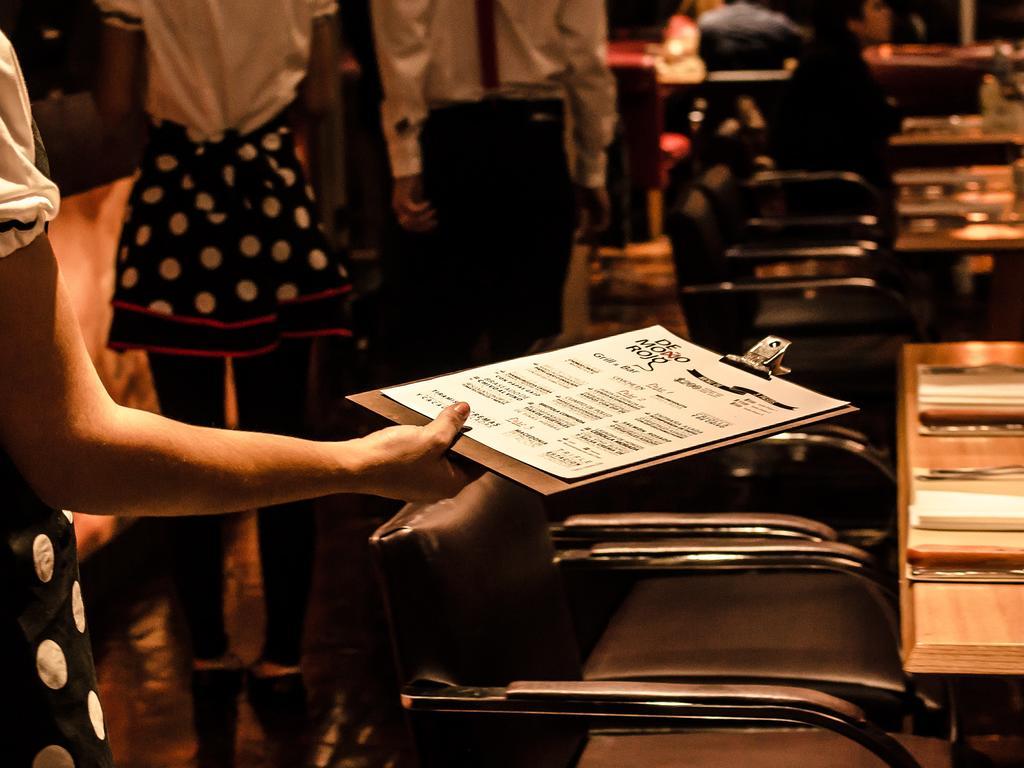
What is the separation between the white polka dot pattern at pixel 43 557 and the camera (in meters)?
1.01

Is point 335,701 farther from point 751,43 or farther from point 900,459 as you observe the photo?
point 751,43

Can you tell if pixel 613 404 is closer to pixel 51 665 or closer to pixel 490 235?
pixel 51 665

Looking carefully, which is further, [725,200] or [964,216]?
[725,200]

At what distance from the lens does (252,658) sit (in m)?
3.29

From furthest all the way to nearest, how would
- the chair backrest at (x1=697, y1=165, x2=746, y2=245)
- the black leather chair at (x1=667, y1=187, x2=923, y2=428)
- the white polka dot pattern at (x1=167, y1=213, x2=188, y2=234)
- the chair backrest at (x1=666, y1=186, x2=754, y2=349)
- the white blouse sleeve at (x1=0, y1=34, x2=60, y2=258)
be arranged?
the chair backrest at (x1=697, y1=165, x2=746, y2=245), the chair backrest at (x1=666, y1=186, x2=754, y2=349), the black leather chair at (x1=667, y1=187, x2=923, y2=428), the white polka dot pattern at (x1=167, y1=213, x2=188, y2=234), the white blouse sleeve at (x1=0, y1=34, x2=60, y2=258)

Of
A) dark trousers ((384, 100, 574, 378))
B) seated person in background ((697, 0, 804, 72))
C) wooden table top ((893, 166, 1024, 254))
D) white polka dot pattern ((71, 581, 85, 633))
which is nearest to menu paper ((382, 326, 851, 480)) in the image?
white polka dot pattern ((71, 581, 85, 633))

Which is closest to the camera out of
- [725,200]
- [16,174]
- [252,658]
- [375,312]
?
[16,174]

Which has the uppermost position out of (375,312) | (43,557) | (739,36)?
(43,557)

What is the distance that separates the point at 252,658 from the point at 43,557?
2346 mm

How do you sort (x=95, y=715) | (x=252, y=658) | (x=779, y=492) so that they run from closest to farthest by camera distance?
(x=95, y=715)
(x=252, y=658)
(x=779, y=492)

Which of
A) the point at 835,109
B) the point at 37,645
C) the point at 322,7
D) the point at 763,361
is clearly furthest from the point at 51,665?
the point at 835,109

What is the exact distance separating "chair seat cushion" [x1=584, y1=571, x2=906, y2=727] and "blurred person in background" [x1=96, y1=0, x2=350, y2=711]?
0.85 meters

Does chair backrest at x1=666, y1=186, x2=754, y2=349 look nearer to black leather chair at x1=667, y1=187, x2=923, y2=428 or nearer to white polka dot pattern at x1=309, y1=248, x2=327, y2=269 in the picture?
black leather chair at x1=667, y1=187, x2=923, y2=428

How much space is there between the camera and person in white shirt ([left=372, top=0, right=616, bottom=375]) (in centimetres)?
327
